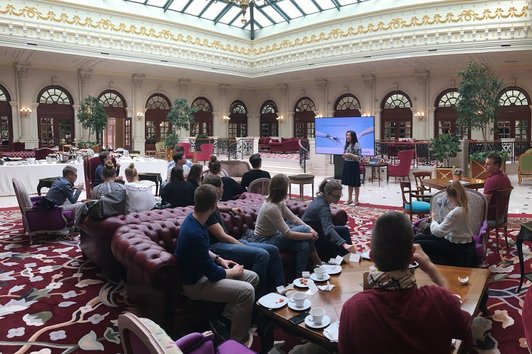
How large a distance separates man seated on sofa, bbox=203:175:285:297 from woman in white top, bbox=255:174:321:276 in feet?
0.75

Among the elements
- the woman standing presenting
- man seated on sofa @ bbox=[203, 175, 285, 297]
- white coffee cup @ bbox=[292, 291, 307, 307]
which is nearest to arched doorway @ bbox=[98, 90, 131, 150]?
the woman standing presenting

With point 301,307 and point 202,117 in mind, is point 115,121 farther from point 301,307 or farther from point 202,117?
point 301,307

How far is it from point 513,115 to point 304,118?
32.2 ft

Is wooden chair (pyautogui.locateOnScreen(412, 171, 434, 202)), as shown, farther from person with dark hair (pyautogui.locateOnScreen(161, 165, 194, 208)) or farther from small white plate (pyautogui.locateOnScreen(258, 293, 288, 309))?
small white plate (pyautogui.locateOnScreen(258, 293, 288, 309))

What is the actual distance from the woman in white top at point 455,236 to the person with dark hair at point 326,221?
83 cm

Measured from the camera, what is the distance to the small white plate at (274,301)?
2.68m

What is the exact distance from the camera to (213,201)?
326cm

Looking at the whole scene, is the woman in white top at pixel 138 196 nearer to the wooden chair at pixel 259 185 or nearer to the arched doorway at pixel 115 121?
the wooden chair at pixel 259 185

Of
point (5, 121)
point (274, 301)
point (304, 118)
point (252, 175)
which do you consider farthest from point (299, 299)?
point (304, 118)

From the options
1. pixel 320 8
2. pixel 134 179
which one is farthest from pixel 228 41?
pixel 134 179

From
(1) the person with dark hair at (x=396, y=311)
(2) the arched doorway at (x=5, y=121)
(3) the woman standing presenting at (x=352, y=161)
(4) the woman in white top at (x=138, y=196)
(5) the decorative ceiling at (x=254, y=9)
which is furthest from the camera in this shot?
(5) the decorative ceiling at (x=254, y=9)

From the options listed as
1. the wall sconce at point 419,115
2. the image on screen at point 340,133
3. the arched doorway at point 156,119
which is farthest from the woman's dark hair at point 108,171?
the wall sconce at point 419,115

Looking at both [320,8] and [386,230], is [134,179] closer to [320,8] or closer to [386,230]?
[386,230]

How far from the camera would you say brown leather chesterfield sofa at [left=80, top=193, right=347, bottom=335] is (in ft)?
10.5
